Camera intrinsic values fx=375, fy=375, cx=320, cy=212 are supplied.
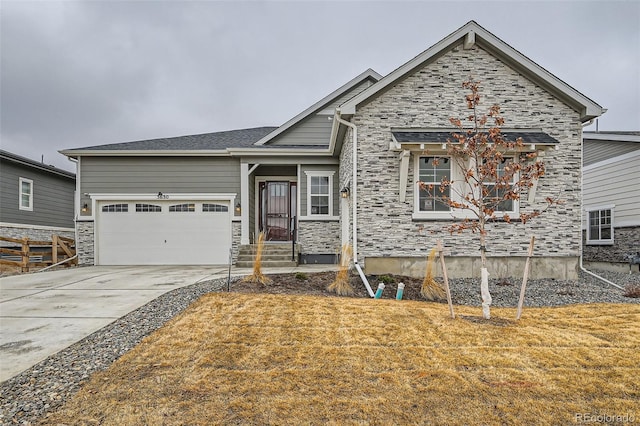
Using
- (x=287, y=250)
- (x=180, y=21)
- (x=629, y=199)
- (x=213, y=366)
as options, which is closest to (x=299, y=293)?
(x=213, y=366)

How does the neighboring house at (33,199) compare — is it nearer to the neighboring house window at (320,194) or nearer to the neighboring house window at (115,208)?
the neighboring house window at (115,208)

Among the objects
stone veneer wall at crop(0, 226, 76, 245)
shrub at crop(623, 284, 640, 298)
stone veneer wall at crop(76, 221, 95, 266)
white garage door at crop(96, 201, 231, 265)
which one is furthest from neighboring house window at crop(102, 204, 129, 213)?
shrub at crop(623, 284, 640, 298)

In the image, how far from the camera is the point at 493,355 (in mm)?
3736

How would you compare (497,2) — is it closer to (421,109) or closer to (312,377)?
(421,109)

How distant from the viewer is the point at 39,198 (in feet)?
49.6

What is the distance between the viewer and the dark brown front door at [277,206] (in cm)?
1365

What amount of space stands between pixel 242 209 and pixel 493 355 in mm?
9821

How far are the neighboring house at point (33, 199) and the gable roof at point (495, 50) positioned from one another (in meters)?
12.8

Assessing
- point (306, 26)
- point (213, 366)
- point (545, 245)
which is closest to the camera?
point (213, 366)

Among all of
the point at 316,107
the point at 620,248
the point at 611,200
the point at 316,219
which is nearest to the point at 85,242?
the point at 316,219

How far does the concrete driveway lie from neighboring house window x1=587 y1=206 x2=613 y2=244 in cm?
1301

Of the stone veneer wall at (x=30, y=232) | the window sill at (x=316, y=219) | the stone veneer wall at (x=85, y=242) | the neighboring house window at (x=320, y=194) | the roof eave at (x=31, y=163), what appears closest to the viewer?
the window sill at (x=316, y=219)

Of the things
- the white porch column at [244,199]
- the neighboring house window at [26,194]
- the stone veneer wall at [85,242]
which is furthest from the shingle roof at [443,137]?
the neighboring house window at [26,194]

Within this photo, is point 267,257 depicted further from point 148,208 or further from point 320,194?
point 148,208
